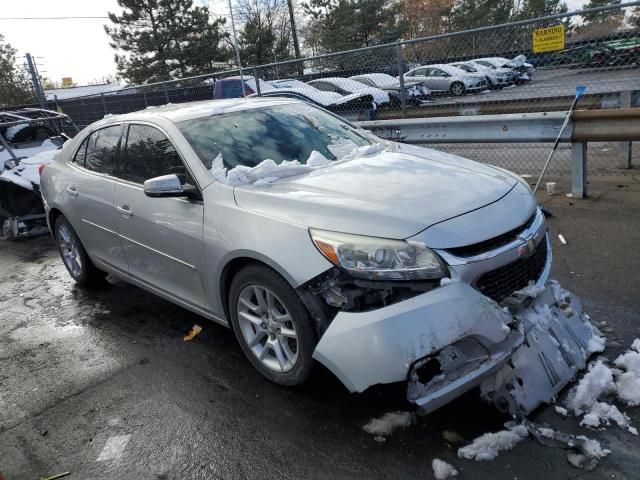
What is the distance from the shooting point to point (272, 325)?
3.12m

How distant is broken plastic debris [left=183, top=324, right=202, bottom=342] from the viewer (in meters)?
4.08

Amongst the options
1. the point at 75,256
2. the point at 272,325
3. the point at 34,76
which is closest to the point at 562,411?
the point at 272,325

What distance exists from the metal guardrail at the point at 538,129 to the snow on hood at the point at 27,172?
4.96 metres

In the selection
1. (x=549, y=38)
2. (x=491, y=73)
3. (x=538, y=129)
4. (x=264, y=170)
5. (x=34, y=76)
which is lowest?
(x=538, y=129)

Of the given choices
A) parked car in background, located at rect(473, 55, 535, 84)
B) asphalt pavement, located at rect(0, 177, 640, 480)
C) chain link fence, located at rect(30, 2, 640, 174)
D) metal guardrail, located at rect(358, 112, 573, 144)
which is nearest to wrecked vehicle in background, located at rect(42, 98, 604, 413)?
asphalt pavement, located at rect(0, 177, 640, 480)

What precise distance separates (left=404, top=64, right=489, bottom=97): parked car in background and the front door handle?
7340mm

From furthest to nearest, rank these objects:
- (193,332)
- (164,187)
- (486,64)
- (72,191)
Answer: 1. (486,64)
2. (72,191)
3. (193,332)
4. (164,187)

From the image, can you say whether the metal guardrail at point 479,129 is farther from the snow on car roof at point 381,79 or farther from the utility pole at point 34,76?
the utility pole at point 34,76

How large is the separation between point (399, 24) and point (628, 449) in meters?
42.1

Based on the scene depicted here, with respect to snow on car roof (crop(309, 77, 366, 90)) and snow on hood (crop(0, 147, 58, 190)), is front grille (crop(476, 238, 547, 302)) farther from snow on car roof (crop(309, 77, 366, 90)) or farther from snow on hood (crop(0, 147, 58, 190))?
snow on car roof (crop(309, 77, 366, 90))

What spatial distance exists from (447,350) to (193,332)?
2.23m

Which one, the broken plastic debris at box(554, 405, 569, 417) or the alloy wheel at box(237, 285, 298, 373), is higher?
the alloy wheel at box(237, 285, 298, 373)

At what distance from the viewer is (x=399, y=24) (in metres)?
40.7

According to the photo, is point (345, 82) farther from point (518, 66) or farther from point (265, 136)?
point (265, 136)
